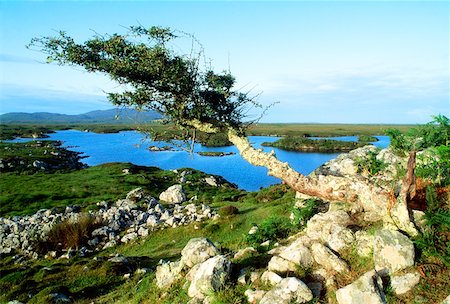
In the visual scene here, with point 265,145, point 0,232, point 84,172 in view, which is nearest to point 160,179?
point 84,172

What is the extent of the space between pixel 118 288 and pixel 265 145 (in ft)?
410

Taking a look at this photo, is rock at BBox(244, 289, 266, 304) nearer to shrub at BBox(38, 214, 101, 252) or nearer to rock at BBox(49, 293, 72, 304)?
rock at BBox(49, 293, 72, 304)

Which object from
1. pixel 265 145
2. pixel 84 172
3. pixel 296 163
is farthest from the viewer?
pixel 265 145

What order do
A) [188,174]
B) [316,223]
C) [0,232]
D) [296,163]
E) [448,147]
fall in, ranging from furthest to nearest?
[296,163] < [188,174] < [0,232] < [316,223] < [448,147]

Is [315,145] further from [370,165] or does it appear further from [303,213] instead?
[370,165]

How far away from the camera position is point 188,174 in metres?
66.2

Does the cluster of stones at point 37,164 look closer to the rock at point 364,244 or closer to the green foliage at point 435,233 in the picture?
the rock at point 364,244

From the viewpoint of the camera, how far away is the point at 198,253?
1228 centimetres

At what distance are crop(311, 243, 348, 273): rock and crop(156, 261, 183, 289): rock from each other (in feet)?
16.0

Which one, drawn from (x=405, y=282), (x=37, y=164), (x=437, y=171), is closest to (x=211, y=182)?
(x=37, y=164)

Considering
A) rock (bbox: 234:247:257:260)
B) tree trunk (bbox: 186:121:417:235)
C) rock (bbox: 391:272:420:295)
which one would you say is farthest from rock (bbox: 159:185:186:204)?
rock (bbox: 391:272:420:295)

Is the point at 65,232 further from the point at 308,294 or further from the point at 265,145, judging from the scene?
the point at 265,145

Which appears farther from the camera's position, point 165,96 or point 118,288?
point 118,288

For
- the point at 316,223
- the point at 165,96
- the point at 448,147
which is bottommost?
the point at 316,223
